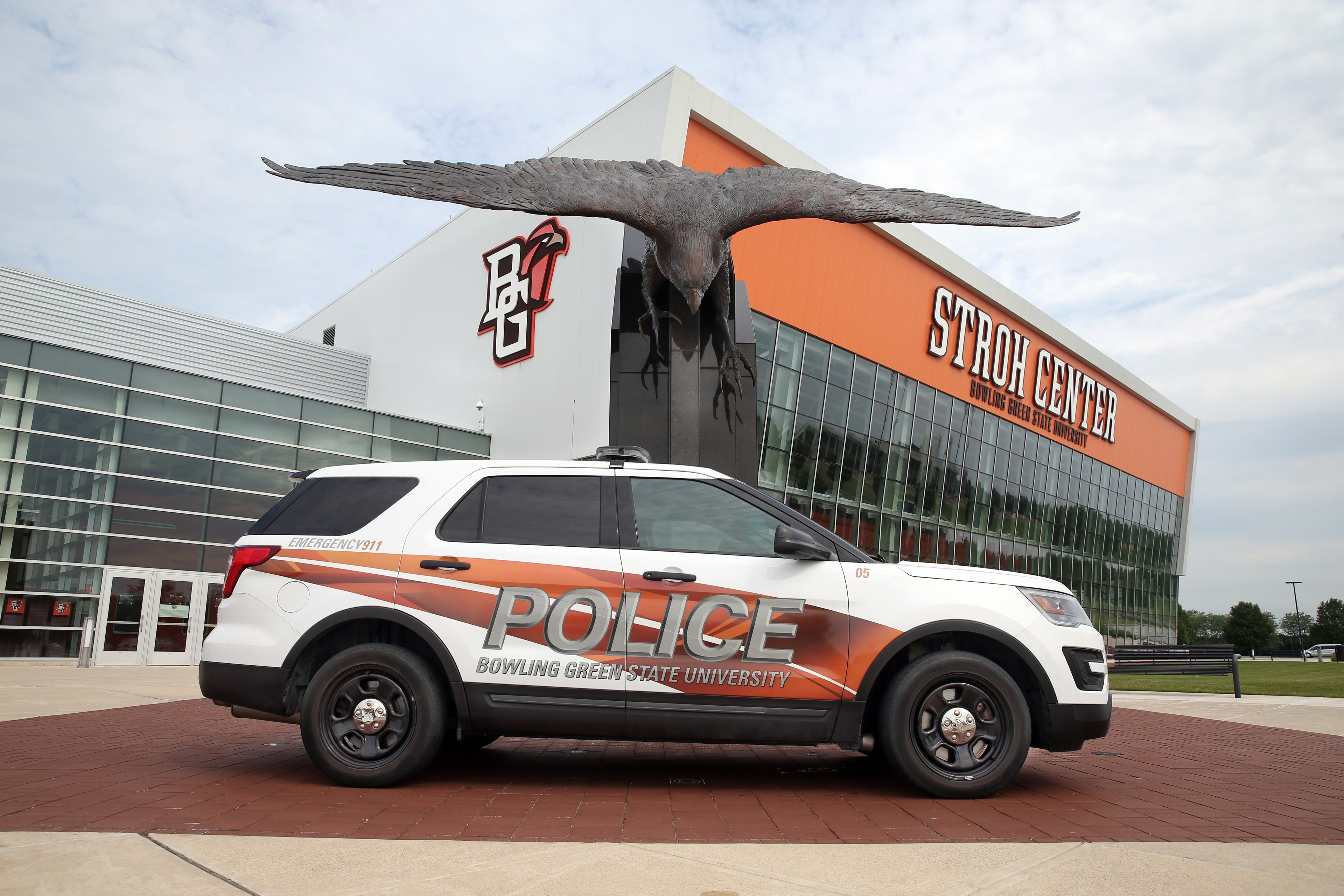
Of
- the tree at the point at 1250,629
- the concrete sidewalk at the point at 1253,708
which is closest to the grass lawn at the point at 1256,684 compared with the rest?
the concrete sidewalk at the point at 1253,708

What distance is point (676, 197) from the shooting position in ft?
23.7

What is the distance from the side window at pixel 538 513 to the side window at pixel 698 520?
7.4 inches

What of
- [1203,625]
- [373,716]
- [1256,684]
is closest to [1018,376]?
[1256,684]

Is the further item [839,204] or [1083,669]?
[839,204]

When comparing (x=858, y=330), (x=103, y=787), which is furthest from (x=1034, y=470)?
(x=103, y=787)

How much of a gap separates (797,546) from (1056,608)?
4.84 ft

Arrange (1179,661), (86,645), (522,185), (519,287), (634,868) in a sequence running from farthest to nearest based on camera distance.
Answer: (519,287) → (1179,661) → (86,645) → (522,185) → (634,868)

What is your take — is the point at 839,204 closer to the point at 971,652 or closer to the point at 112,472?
the point at 971,652

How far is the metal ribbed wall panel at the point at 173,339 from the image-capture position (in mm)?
23109

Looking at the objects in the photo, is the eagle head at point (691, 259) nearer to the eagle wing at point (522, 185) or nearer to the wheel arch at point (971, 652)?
the eagle wing at point (522, 185)

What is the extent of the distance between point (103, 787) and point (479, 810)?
75.2 inches

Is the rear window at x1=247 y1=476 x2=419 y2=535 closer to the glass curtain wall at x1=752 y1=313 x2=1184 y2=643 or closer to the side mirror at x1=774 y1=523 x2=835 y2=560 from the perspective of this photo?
the side mirror at x1=774 y1=523 x2=835 y2=560

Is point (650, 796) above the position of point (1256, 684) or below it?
above

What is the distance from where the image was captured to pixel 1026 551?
34938mm
